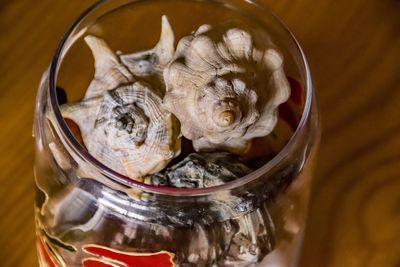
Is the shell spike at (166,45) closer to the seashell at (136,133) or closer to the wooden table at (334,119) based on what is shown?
the seashell at (136,133)

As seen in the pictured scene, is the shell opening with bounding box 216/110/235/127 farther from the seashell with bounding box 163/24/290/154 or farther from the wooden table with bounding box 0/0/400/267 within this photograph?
the wooden table with bounding box 0/0/400/267

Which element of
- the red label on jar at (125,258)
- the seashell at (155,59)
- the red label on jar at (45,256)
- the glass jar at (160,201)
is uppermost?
the seashell at (155,59)

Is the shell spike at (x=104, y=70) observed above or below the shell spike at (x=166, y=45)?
below

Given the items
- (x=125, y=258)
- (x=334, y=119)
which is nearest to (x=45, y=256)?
(x=125, y=258)

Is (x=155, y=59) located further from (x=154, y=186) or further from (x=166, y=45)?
(x=154, y=186)

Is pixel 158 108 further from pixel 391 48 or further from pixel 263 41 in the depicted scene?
pixel 391 48

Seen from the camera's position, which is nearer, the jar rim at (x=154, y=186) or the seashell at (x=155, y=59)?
the jar rim at (x=154, y=186)

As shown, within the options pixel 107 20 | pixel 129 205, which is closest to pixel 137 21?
pixel 107 20

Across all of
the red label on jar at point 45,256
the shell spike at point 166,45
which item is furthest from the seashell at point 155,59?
the red label on jar at point 45,256
